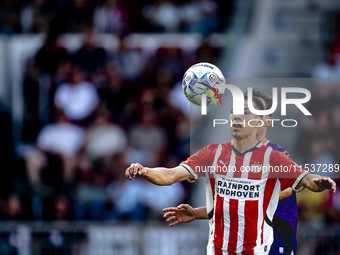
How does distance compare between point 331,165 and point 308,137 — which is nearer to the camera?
point 331,165

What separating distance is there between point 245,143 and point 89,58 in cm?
656

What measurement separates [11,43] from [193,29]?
3569 millimetres

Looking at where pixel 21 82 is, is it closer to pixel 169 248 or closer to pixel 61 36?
pixel 61 36

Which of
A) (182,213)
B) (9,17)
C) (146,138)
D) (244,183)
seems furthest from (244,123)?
(9,17)

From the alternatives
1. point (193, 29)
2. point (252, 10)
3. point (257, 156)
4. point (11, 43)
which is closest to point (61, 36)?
point (11, 43)

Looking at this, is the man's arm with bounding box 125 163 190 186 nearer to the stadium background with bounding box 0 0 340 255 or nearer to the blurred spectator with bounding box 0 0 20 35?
the stadium background with bounding box 0 0 340 255

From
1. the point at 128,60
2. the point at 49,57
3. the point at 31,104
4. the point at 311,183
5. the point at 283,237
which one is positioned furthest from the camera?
the point at 128,60

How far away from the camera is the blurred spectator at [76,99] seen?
10383mm

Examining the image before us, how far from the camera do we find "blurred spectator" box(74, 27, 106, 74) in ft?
35.3

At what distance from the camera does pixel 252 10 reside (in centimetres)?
1066

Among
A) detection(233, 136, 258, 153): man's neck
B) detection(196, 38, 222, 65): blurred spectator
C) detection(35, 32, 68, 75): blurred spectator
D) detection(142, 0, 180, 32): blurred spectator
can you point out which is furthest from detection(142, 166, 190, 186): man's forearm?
detection(142, 0, 180, 32): blurred spectator

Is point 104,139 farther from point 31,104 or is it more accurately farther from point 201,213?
point 201,213

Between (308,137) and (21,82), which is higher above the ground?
(21,82)

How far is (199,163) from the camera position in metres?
4.82
